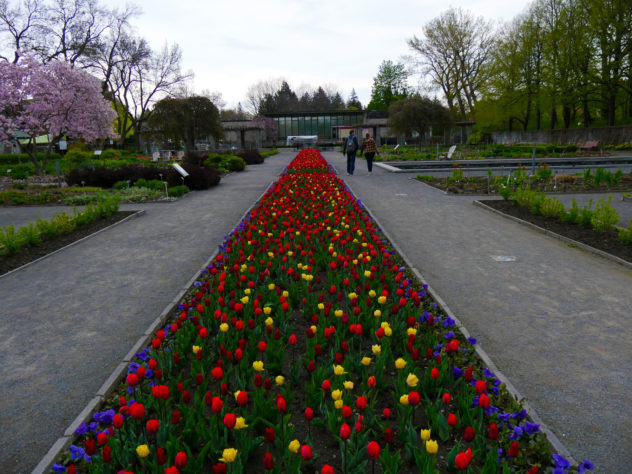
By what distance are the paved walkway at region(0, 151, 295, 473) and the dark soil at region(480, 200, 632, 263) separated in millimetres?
6366

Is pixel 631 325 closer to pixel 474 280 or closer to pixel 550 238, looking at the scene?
pixel 474 280

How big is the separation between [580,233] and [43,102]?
24380 mm

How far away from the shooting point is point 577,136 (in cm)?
4203

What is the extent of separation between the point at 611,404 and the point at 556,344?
986 mm

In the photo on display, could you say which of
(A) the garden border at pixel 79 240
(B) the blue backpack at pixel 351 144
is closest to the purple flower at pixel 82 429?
(A) the garden border at pixel 79 240

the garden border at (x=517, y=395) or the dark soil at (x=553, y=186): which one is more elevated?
the dark soil at (x=553, y=186)

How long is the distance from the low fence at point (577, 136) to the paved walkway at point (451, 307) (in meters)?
35.1

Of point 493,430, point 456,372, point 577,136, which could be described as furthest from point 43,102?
point 577,136

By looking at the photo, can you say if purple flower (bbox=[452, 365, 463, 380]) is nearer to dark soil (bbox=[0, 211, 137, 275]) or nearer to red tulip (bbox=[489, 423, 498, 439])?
red tulip (bbox=[489, 423, 498, 439])

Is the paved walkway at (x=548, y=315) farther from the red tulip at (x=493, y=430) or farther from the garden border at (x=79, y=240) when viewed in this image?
the garden border at (x=79, y=240)

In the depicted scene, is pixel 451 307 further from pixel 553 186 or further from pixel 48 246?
pixel 553 186

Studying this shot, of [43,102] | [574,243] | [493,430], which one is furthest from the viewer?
[43,102]

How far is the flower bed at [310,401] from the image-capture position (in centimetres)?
236

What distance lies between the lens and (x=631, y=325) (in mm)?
4574
